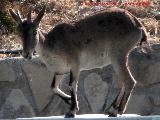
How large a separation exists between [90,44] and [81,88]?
2.72 m

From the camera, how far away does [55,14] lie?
14656 mm

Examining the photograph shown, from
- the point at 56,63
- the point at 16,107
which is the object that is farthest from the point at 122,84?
the point at 16,107

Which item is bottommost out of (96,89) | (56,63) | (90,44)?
(96,89)

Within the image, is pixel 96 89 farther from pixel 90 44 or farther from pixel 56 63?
pixel 56 63

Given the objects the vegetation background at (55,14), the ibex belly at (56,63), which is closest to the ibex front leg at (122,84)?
the ibex belly at (56,63)

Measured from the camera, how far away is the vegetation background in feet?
44.0

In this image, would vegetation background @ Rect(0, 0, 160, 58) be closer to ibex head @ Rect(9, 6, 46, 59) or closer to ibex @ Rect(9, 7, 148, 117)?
ibex @ Rect(9, 7, 148, 117)

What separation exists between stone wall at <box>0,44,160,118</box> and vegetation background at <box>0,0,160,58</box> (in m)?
0.86

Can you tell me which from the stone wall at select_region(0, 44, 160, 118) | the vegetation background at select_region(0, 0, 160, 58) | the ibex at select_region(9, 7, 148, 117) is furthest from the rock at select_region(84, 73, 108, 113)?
the ibex at select_region(9, 7, 148, 117)

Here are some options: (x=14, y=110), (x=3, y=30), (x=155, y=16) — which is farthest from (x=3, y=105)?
(x=155, y=16)

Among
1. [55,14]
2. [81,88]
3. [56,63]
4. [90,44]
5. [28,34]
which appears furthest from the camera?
[55,14]

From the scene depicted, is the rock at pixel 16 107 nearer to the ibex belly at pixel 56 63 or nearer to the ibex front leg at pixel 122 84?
the ibex belly at pixel 56 63

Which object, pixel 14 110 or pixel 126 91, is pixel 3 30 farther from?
pixel 126 91

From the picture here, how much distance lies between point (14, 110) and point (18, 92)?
34cm
